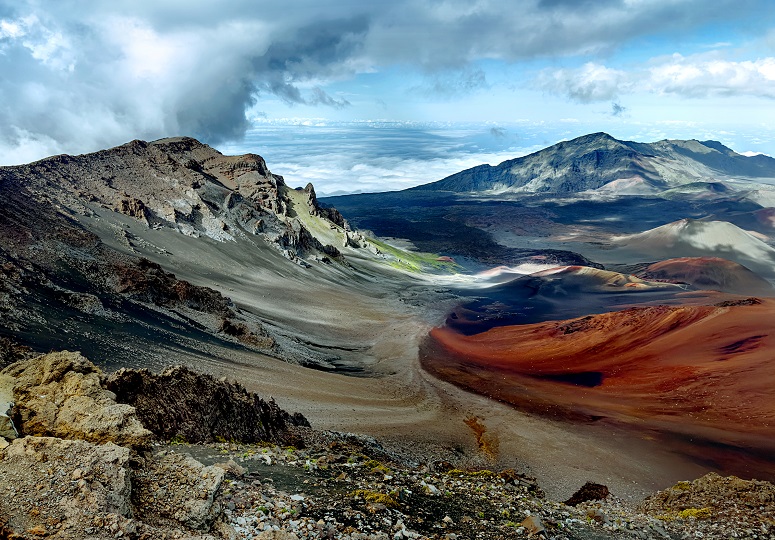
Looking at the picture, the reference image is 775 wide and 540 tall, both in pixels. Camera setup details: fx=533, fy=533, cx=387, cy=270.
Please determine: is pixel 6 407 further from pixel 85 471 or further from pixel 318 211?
pixel 318 211

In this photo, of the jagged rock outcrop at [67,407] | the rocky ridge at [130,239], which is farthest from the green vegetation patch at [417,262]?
the jagged rock outcrop at [67,407]

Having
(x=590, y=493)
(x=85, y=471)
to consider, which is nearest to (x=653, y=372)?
(x=590, y=493)

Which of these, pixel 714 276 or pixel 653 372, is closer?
pixel 653 372

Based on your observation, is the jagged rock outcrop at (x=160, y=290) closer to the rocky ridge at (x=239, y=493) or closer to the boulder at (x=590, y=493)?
the rocky ridge at (x=239, y=493)

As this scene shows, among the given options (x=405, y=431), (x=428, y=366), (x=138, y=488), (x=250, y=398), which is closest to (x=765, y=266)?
(x=428, y=366)

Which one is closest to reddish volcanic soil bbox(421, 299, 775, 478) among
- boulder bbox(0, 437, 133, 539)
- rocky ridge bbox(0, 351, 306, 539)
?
rocky ridge bbox(0, 351, 306, 539)
